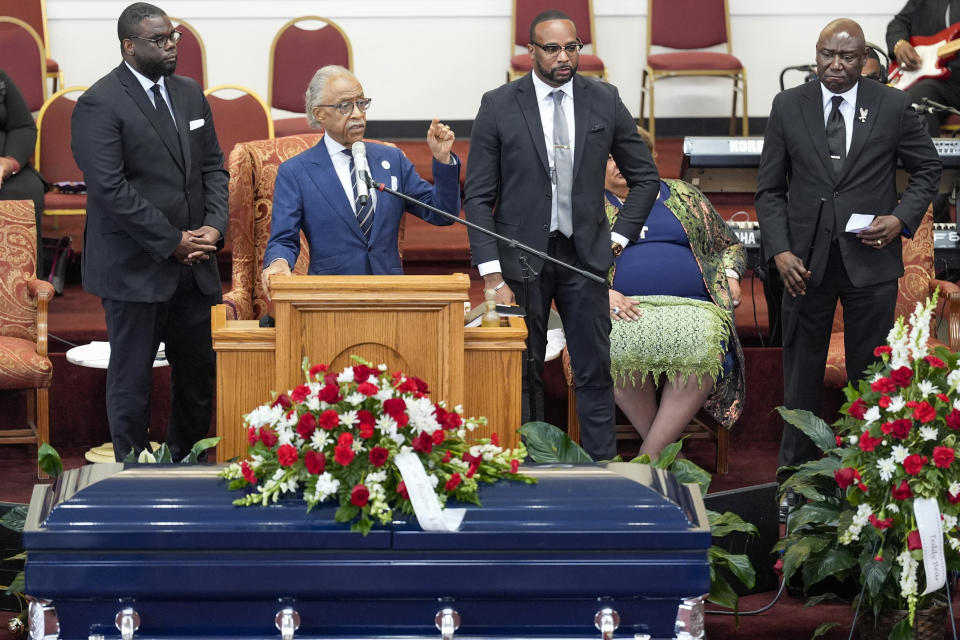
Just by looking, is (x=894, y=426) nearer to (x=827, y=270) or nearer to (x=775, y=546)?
(x=775, y=546)

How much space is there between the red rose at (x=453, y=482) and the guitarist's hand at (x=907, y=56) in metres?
4.94

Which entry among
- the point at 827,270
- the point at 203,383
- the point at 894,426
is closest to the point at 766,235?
the point at 827,270

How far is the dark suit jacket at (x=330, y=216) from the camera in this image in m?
3.52

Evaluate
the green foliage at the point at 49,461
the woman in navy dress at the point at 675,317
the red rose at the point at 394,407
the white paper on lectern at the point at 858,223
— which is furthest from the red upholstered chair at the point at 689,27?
the red rose at the point at 394,407

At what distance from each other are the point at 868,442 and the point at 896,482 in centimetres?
10

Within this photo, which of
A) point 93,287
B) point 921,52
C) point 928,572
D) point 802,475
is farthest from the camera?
point 921,52

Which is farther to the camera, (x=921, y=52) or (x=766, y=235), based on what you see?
(x=921, y=52)

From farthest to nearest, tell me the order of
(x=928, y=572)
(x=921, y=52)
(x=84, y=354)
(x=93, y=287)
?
1. (x=921, y=52)
2. (x=84, y=354)
3. (x=93, y=287)
4. (x=928, y=572)

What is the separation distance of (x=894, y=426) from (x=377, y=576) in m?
1.16

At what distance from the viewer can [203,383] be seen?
4.09 m

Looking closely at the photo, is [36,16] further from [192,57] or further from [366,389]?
[366,389]

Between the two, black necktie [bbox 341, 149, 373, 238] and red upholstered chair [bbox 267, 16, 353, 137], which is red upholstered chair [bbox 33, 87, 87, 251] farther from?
black necktie [bbox 341, 149, 373, 238]

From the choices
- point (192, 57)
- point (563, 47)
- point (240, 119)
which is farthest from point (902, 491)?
point (192, 57)

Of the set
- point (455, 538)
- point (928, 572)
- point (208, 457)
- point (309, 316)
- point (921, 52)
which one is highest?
point (921, 52)
